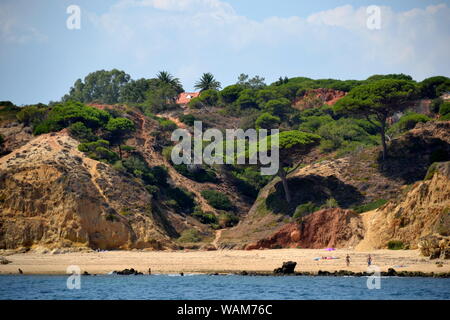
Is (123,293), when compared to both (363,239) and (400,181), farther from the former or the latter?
(400,181)

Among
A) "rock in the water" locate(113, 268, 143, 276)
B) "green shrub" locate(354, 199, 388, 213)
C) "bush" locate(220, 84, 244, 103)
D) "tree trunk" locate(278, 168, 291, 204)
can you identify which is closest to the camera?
"rock in the water" locate(113, 268, 143, 276)

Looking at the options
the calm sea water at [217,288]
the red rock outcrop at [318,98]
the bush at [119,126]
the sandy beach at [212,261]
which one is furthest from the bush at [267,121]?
the calm sea water at [217,288]

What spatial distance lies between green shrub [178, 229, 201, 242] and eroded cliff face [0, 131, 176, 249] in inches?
56.5

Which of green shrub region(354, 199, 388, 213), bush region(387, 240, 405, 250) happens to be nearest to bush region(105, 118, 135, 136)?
green shrub region(354, 199, 388, 213)

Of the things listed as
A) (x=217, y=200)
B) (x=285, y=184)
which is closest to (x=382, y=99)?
(x=285, y=184)

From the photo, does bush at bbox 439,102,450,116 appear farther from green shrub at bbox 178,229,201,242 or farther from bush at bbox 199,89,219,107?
bush at bbox 199,89,219,107

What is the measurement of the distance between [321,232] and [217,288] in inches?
695

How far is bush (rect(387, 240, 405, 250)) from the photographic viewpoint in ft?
144

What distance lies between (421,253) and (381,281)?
5.92m

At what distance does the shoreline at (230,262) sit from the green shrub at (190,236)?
9.33 m

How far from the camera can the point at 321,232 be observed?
49.9m

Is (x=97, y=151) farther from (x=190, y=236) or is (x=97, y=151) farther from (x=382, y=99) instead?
(x=382, y=99)

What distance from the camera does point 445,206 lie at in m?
43.2

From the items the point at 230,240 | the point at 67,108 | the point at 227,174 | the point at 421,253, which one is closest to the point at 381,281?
the point at 421,253
